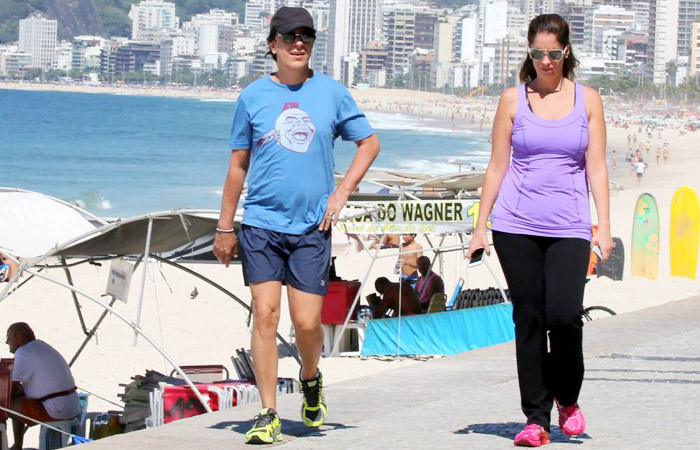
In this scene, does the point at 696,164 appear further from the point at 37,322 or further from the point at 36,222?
the point at 36,222

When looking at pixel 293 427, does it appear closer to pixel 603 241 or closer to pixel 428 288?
pixel 603 241

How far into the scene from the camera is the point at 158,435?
4.79 m

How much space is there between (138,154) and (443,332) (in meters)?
60.1

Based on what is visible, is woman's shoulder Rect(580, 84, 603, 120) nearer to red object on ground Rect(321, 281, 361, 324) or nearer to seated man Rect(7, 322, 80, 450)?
seated man Rect(7, 322, 80, 450)

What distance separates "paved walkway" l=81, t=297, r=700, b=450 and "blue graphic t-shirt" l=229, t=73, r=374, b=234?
0.84 m

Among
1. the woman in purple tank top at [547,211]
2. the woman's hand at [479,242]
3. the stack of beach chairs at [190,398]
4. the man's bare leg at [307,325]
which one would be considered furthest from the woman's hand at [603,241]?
the stack of beach chairs at [190,398]

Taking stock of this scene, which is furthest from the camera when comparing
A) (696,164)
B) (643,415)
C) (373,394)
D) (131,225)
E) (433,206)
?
(696,164)

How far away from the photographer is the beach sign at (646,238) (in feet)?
56.9

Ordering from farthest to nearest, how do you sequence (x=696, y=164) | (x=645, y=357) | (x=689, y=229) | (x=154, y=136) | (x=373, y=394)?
(x=154, y=136), (x=696, y=164), (x=689, y=229), (x=645, y=357), (x=373, y=394)

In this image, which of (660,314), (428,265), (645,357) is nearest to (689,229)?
(428,265)

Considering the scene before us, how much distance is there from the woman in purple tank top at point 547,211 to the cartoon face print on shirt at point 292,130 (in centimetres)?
67

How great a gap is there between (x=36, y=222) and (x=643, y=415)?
15.6 feet

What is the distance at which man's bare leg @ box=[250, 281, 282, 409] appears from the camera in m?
4.56

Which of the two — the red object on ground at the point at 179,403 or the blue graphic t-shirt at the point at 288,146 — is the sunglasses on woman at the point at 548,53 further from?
the red object on ground at the point at 179,403
